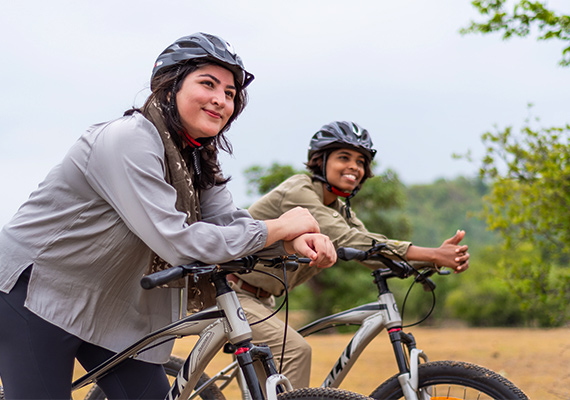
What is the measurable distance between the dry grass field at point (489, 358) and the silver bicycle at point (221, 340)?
3429 mm

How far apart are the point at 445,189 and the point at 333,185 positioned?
57048 millimetres

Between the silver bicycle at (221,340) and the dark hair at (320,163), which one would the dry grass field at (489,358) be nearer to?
the dark hair at (320,163)

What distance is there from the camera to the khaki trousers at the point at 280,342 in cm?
352

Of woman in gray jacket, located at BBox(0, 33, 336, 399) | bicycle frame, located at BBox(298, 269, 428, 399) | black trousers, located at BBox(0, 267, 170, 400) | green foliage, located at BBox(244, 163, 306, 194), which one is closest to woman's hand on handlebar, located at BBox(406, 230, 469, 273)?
bicycle frame, located at BBox(298, 269, 428, 399)

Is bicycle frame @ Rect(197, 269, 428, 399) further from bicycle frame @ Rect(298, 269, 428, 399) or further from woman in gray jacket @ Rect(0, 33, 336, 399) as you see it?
woman in gray jacket @ Rect(0, 33, 336, 399)

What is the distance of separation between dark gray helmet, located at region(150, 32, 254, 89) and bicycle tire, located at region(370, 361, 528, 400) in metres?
1.69

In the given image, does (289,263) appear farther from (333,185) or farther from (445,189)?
(445,189)

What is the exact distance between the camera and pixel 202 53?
252cm

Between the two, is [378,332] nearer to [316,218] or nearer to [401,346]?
[401,346]

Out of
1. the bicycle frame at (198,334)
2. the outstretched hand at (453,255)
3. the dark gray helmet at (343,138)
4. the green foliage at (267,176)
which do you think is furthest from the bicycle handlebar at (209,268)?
the green foliage at (267,176)

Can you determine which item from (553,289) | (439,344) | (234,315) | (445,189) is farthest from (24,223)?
(445,189)

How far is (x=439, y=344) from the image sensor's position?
13.7 m

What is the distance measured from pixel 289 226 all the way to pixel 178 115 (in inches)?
24.6

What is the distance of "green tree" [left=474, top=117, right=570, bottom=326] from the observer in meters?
6.68
